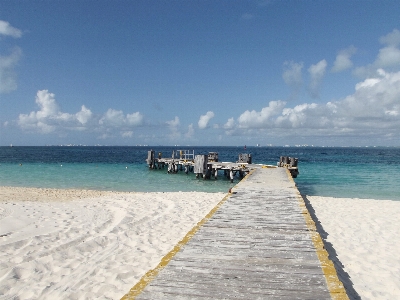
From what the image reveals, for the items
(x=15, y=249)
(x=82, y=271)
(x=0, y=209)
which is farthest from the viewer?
(x=0, y=209)

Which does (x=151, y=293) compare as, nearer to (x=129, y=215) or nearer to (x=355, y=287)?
(x=355, y=287)

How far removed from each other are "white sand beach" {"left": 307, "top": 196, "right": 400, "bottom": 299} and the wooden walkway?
1270 mm

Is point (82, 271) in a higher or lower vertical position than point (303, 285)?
lower

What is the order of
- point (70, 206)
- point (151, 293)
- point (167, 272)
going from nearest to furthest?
point (151, 293) < point (167, 272) < point (70, 206)

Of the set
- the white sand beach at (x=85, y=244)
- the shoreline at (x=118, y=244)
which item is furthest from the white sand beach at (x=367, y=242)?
the white sand beach at (x=85, y=244)

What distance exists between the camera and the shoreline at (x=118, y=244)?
17.6ft

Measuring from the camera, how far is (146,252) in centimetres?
705

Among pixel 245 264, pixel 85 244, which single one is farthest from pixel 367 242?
pixel 85 244

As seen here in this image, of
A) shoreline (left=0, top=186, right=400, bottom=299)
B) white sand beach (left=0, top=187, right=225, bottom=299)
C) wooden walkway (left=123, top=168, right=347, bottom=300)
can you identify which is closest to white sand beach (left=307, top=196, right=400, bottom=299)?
shoreline (left=0, top=186, right=400, bottom=299)

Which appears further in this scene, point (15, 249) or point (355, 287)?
point (15, 249)

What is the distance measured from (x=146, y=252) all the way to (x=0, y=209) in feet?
26.0

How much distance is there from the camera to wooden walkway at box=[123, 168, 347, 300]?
3.63 meters

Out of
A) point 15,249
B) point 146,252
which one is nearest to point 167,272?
point 146,252

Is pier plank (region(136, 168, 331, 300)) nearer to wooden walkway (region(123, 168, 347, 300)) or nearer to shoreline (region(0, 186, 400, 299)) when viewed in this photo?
wooden walkway (region(123, 168, 347, 300))
